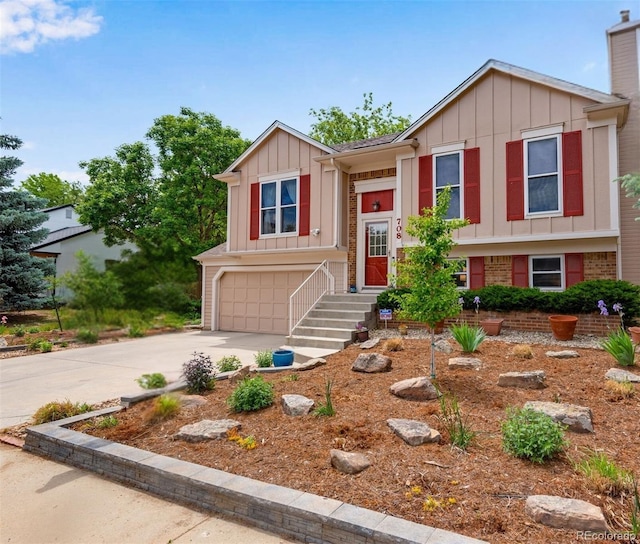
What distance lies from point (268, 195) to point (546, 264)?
321 inches

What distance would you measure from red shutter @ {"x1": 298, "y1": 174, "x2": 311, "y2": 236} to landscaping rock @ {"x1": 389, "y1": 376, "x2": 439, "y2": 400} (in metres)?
7.93

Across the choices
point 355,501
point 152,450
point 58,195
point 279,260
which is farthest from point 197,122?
point 58,195

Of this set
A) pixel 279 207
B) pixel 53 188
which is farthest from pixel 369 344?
pixel 53 188

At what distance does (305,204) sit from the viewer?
1223 cm

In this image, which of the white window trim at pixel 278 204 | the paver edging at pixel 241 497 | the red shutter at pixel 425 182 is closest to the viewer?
the paver edging at pixel 241 497

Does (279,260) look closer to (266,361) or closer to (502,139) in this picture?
(266,361)

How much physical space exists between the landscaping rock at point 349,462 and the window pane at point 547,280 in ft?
25.2

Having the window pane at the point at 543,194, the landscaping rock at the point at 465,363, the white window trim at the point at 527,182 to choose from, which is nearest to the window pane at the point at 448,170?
the white window trim at the point at 527,182

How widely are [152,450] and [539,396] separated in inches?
161

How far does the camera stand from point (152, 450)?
372 cm

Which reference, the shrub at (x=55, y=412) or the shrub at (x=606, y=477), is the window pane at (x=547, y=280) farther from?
the shrub at (x=55, y=412)

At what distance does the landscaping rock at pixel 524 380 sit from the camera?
15.8 feet

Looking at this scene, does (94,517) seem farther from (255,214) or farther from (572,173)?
(255,214)
